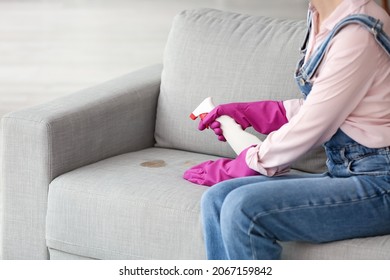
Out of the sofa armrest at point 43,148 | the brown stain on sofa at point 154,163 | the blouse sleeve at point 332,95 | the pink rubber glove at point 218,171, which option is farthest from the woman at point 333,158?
the sofa armrest at point 43,148

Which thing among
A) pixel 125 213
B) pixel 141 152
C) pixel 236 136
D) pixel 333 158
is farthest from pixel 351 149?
pixel 141 152

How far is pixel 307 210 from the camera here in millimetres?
2121

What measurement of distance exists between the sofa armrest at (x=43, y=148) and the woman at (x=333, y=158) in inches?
23.6

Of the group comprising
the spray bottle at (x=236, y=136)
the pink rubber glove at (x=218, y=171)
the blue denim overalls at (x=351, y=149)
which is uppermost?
the blue denim overalls at (x=351, y=149)

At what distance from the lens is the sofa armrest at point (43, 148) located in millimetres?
2635

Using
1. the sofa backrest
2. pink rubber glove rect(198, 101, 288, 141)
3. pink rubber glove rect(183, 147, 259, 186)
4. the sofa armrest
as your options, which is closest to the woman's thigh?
pink rubber glove rect(183, 147, 259, 186)

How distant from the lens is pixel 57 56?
577 centimetres

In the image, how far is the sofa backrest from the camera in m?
2.77

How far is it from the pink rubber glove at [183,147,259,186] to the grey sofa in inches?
1.4

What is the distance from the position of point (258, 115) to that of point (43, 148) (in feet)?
2.07

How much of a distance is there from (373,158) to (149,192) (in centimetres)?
63

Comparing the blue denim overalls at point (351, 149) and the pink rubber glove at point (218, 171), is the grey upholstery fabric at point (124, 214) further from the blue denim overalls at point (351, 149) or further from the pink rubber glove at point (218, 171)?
the blue denim overalls at point (351, 149)
